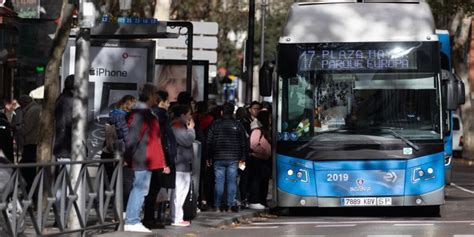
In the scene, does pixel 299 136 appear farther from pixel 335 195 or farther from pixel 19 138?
pixel 19 138

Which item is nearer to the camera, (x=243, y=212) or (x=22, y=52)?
(x=22, y=52)

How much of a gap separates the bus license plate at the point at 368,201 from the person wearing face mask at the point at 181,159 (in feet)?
10.3

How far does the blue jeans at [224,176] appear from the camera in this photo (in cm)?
1973

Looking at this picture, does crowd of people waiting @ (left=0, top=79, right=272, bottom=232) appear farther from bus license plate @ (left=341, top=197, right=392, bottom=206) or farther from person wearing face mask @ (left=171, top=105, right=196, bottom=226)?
bus license plate @ (left=341, top=197, right=392, bottom=206)

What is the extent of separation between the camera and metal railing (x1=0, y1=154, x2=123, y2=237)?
12562mm

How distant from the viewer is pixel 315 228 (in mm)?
18031

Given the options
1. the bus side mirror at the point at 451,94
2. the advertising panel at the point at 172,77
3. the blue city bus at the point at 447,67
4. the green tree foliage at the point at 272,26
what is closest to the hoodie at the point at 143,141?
the bus side mirror at the point at 451,94

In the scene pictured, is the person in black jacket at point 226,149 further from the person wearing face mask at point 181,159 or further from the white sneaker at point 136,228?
the white sneaker at point 136,228

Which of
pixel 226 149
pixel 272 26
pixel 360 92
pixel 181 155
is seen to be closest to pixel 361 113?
pixel 360 92

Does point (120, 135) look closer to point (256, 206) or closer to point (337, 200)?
point (337, 200)

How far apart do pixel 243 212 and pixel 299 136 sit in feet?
5.69

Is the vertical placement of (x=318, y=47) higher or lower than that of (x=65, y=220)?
higher

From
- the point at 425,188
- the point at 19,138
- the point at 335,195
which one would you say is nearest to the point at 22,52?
the point at 19,138

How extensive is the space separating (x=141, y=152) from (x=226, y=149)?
4279mm
